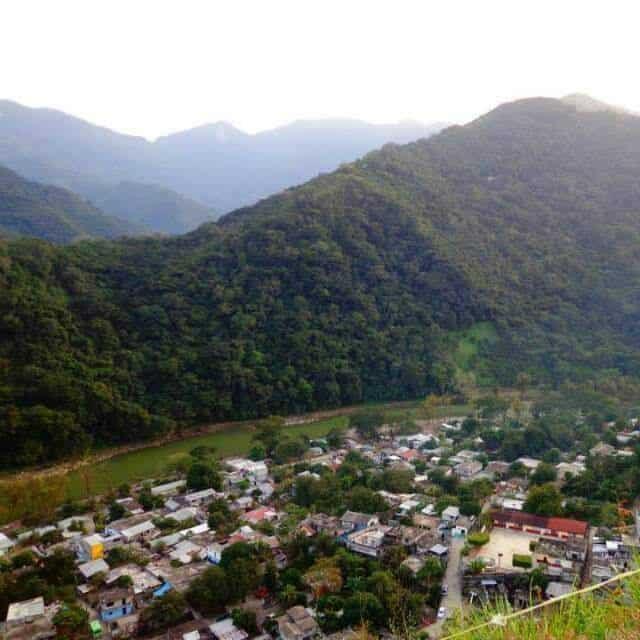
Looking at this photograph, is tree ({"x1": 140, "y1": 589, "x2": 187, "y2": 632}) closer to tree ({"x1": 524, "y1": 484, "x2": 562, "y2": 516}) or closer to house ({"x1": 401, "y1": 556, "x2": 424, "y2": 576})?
house ({"x1": 401, "y1": 556, "x2": 424, "y2": 576})

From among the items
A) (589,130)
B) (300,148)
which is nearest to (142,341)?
(589,130)

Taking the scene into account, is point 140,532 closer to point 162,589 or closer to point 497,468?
point 162,589

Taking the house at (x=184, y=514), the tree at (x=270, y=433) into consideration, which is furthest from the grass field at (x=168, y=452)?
the house at (x=184, y=514)

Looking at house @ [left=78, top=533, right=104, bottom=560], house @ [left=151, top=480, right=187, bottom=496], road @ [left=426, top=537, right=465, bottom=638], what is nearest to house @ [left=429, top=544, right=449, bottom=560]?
road @ [left=426, top=537, right=465, bottom=638]

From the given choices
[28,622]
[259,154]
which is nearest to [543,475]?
[28,622]

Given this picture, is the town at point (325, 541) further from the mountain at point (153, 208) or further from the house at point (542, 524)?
the mountain at point (153, 208)

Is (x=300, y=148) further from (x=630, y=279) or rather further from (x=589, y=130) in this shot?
(x=630, y=279)

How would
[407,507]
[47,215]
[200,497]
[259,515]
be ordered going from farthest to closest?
[47,215] < [200,497] < [259,515] < [407,507]
